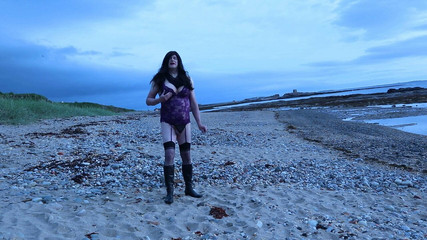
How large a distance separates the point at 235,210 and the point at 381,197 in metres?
3.20

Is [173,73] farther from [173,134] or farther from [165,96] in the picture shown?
[173,134]

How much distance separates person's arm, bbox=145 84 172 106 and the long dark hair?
0.09 meters

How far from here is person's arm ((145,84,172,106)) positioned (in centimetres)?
550

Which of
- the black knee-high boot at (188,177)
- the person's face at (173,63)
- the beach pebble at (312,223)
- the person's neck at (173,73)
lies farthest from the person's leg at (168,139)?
the beach pebble at (312,223)

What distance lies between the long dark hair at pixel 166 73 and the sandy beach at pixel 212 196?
6.72 feet

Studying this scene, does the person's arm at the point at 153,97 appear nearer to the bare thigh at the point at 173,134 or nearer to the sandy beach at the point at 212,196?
the bare thigh at the point at 173,134

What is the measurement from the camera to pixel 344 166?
9.52 m

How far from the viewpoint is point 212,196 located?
6.22m

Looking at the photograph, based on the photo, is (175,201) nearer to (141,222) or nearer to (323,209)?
(141,222)

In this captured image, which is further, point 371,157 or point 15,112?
point 15,112

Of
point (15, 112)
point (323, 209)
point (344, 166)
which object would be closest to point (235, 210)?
point (323, 209)

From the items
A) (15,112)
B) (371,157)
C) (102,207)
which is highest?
(15,112)

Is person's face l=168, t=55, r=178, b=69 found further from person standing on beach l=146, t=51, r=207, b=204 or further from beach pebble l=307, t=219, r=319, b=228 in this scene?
beach pebble l=307, t=219, r=319, b=228

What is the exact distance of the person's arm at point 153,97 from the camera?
5.50 m
